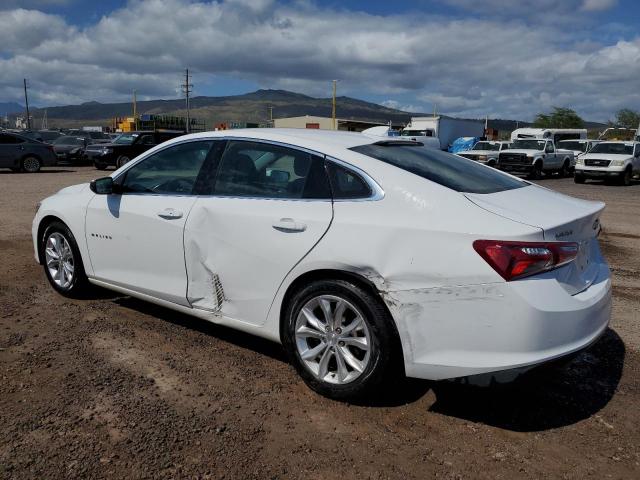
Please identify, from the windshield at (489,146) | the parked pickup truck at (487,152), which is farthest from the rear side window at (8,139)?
the windshield at (489,146)

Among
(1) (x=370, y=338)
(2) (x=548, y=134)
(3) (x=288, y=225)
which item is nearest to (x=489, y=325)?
(1) (x=370, y=338)

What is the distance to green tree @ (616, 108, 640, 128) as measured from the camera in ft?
253

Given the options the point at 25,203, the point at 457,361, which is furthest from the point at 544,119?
the point at 457,361

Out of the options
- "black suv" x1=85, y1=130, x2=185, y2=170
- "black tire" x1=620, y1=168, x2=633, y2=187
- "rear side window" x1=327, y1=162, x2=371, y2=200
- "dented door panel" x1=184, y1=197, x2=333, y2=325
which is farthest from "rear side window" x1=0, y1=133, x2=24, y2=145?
"black tire" x1=620, y1=168, x2=633, y2=187

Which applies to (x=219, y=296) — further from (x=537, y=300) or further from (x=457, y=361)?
(x=537, y=300)

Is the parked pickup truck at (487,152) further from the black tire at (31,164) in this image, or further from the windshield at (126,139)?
the black tire at (31,164)

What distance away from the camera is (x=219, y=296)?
12.3 feet

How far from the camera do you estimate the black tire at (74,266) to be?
4844mm

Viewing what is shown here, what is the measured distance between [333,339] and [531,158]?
24.1 metres

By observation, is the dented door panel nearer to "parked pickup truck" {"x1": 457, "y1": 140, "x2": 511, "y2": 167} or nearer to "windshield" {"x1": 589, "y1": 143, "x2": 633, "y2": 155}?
"windshield" {"x1": 589, "y1": 143, "x2": 633, "y2": 155}

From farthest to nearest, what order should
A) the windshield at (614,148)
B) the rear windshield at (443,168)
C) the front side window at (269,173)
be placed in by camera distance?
the windshield at (614,148) → the front side window at (269,173) → the rear windshield at (443,168)

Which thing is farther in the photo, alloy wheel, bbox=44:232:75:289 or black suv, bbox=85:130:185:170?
black suv, bbox=85:130:185:170

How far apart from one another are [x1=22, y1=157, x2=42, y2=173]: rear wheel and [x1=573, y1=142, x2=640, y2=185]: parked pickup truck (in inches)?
846

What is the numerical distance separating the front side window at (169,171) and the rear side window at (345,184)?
3.62ft
